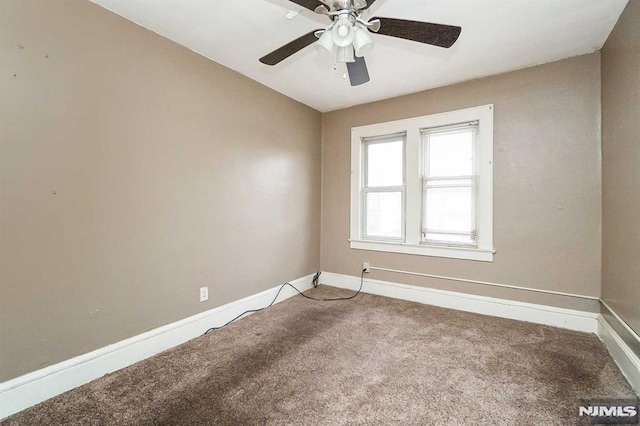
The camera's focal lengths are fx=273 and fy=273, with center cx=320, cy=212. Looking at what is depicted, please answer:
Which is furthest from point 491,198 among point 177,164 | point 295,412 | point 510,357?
point 177,164

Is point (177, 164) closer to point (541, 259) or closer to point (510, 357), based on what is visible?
point (510, 357)

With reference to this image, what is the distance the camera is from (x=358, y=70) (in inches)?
73.6

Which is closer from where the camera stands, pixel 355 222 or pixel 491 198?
pixel 491 198

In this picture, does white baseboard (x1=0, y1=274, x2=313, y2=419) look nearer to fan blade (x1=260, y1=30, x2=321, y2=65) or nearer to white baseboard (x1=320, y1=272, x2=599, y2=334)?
white baseboard (x1=320, y1=272, x2=599, y2=334)

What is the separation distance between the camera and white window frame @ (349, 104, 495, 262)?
279cm

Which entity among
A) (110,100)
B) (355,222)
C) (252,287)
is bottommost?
(252,287)

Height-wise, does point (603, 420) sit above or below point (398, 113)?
below

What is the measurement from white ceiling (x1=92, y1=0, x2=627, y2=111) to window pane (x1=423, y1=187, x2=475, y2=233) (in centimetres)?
119

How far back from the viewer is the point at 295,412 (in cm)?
145

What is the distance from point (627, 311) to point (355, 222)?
2460mm

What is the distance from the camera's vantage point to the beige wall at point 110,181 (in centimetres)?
150

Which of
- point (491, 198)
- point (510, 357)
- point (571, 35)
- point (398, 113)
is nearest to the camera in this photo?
point (510, 357)

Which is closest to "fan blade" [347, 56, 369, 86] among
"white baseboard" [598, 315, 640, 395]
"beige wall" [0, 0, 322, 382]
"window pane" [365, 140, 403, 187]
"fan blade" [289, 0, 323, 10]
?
"fan blade" [289, 0, 323, 10]

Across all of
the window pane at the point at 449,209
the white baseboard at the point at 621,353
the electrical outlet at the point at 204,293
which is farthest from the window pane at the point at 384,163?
the electrical outlet at the point at 204,293
